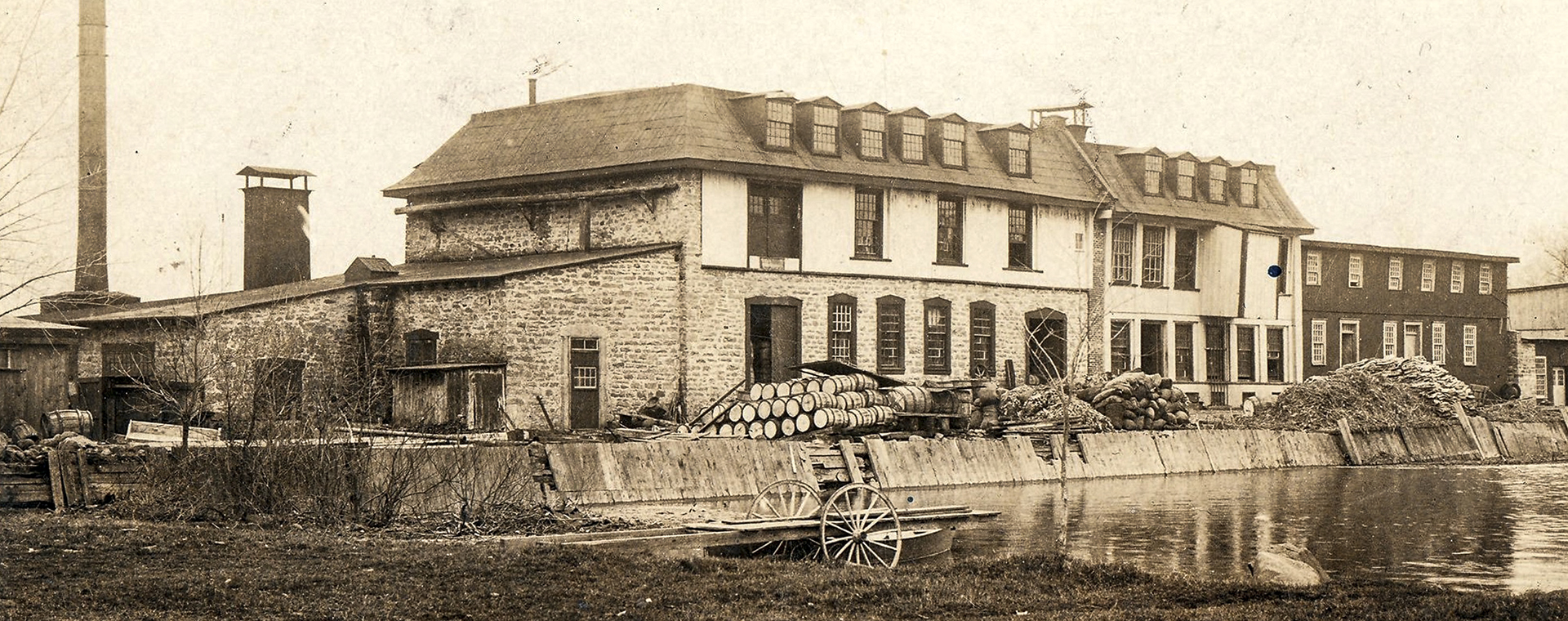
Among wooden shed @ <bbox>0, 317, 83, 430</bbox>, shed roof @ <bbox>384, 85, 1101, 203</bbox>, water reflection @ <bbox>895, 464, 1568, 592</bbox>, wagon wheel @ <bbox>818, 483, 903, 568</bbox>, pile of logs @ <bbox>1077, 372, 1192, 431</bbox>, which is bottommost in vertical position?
water reflection @ <bbox>895, 464, 1568, 592</bbox>

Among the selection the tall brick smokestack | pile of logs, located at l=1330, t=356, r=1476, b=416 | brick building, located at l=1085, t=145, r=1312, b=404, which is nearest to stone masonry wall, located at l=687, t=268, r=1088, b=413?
brick building, located at l=1085, t=145, r=1312, b=404

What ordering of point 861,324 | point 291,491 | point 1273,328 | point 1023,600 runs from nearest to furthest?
point 1023,600 → point 291,491 → point 861,324 → point 1273,328

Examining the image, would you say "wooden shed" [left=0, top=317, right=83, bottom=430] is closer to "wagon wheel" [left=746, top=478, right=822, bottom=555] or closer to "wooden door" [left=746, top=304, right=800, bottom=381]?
"wagon wheel" [left=746, top=478, right=822, bottom=555]

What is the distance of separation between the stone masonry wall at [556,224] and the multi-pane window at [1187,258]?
62.4 feet

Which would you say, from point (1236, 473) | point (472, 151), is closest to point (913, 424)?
point (1236, 473)

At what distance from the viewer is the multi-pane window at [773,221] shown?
40000 millimetres

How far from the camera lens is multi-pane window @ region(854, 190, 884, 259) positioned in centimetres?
4216

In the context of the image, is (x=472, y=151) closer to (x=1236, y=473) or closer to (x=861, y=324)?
(x=861, y=324)

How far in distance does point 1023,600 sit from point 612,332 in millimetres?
22163

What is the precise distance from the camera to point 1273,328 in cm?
5403

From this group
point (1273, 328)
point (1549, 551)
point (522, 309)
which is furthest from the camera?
point (1273, 328)

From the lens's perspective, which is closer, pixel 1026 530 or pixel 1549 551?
pixel 1549 551

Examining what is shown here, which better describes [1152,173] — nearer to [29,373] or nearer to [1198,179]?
[1198,179]

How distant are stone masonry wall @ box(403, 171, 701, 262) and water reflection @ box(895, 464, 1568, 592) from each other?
10.2m
